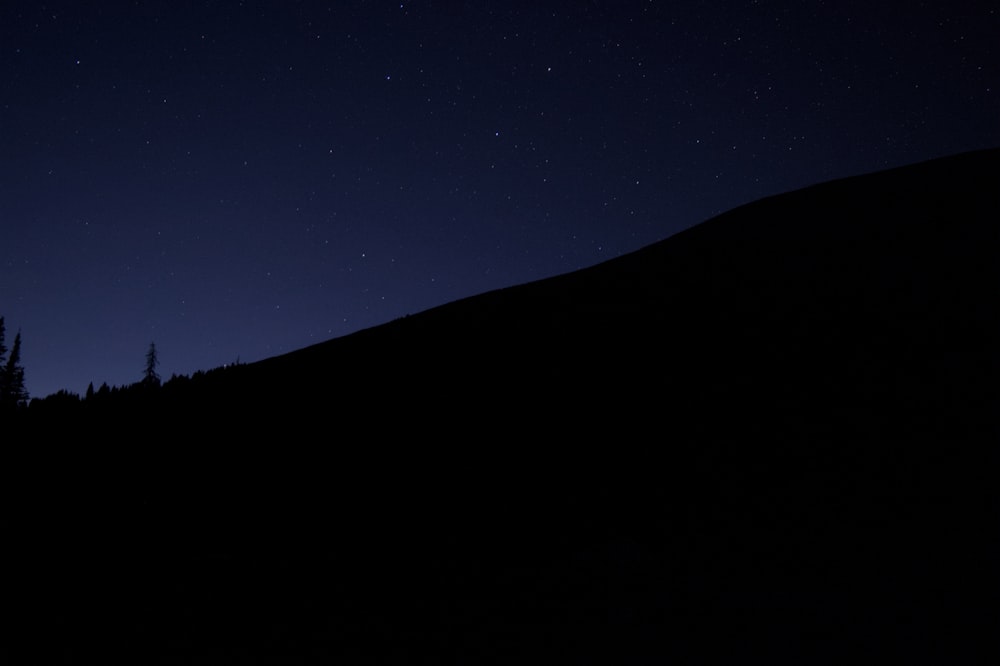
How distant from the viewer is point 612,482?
1002cm

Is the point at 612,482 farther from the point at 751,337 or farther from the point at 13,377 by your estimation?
the point at 13,377

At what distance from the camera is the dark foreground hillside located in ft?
22.7

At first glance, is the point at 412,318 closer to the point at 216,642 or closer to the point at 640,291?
the point at 640,291

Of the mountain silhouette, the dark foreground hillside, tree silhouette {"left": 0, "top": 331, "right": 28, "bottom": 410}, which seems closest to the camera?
the dark foreground hillside

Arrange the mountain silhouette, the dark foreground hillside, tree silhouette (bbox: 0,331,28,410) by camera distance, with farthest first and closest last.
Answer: tree silhouette (bbox: 0,331,28,410)
the mountain silhouette
the dark foreground hillside

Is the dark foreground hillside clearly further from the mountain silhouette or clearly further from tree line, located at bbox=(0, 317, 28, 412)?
tree line, located at bbox=(0, 317, 28, 412)

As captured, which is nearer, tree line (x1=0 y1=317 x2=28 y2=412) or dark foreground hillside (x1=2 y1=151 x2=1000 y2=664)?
dark foreground hillside (x1=2 y1=151 x2=1000 y2=664)

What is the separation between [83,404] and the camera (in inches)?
816

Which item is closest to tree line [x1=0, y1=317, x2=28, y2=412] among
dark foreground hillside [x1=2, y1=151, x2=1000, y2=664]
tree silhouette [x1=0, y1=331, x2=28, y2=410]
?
tree silhouette [x1=0, y1=331, x2=28, y2=410]

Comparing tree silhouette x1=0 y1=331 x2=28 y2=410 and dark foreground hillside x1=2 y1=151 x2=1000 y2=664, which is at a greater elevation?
tree silhouette x1=0 y1=331 x2=28 y2=410

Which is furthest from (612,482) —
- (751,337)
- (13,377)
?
(13,377)

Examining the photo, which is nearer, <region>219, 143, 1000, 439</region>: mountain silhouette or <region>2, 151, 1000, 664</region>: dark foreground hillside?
<region>2, 151, 1000, 664</region>: dark foreground hillside

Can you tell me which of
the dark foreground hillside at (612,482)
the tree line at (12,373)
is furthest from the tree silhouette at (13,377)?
the dark foreground hillside at (612,482)

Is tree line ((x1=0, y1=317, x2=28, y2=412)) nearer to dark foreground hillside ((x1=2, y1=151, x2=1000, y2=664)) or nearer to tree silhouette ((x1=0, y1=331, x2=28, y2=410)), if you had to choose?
tree silhouette ((x1=0, y1=331, x2=28, y2=410))
